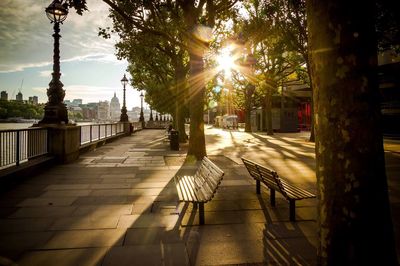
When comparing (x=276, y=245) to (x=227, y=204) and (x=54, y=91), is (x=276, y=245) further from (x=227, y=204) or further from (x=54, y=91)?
(x=54, y=91)

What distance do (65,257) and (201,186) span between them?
2661mm

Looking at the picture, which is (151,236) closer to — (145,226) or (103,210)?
(145,226)

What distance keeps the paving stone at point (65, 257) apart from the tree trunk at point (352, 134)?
110 inches

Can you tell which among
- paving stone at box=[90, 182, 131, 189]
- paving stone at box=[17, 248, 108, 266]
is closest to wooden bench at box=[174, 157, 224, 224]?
paving stone at box=[17, 248, 108, 266]

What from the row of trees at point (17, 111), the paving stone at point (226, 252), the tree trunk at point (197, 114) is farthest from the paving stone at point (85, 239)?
the row of trees at point (17, 111)

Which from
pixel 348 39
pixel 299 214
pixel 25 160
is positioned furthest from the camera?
pixel 25 160

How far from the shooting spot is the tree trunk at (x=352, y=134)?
89.7 inches

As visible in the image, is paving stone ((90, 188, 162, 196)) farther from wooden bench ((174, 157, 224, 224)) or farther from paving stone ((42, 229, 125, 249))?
paving stone ((42, 229, 125, 249))

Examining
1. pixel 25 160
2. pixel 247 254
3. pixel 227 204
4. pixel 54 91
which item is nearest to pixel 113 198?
pixel 227 204

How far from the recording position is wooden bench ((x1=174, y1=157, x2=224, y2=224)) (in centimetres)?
486

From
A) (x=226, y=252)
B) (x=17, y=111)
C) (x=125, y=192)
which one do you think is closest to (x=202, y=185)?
(x=226, y=252)

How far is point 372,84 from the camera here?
7.50 feet

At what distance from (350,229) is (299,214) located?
3.26 metres

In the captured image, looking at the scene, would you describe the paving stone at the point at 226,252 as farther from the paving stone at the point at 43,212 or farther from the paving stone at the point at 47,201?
the paving stone at the point at 47,201
